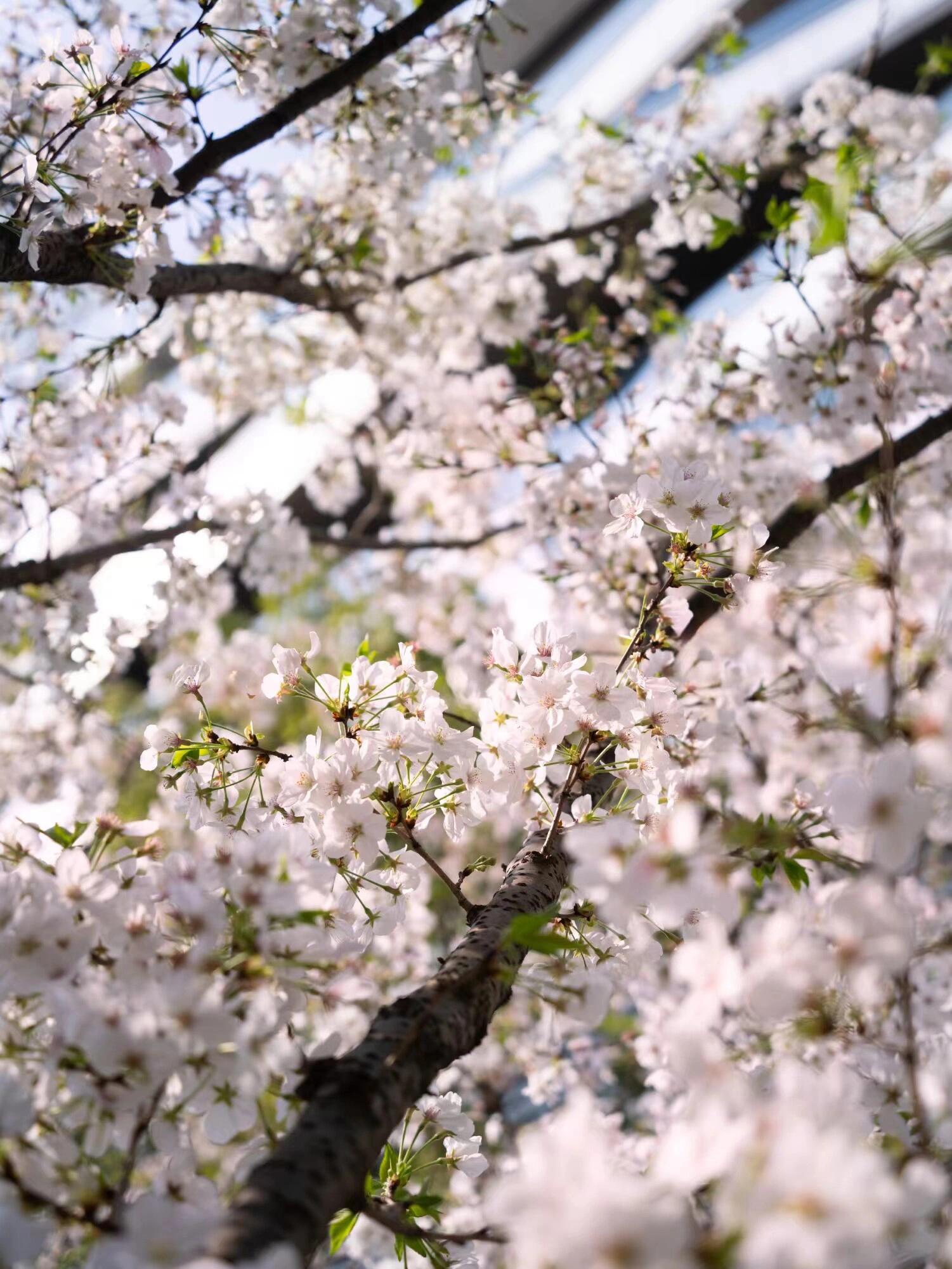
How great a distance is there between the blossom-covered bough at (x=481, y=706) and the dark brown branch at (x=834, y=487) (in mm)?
11

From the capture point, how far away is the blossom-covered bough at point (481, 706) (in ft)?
2.06

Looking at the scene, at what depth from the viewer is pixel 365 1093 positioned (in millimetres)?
739

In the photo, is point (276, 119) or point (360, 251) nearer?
point (276, 119)

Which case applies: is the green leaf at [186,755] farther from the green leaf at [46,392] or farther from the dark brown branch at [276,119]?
the green leaf at [46,392]

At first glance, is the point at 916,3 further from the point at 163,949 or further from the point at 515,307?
the point at 163,949

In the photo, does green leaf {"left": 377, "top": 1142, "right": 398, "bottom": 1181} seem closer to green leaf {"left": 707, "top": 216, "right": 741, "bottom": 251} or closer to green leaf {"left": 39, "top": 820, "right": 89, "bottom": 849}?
green leaf {"left": 39, "top": 820, "right": 89, "bottom": 849}

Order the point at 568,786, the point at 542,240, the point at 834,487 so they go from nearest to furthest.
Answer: the point at 568,786 < the point at 834,487 < the point at 542,240

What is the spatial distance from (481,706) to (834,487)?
978mm

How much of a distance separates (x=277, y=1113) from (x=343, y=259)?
2649 millimetres

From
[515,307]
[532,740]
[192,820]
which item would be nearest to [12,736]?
[515,307]

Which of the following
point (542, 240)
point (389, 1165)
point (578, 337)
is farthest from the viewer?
point (542, 240)

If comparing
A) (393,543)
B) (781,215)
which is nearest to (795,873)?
(781,215)

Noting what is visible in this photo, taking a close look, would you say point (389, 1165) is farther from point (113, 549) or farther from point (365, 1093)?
point (113, 549)

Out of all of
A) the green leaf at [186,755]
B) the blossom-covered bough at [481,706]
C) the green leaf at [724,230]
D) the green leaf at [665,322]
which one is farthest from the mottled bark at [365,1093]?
the green leaf at [665,322]
